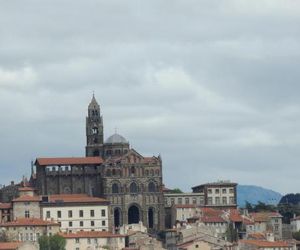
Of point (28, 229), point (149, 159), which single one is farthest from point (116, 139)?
point (28, 229)

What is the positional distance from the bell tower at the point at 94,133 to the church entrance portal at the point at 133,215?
36.0 ft

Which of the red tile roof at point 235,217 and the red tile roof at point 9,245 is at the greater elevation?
the red tile roof at point 235,217

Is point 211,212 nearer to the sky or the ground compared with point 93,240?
nearer to the sky

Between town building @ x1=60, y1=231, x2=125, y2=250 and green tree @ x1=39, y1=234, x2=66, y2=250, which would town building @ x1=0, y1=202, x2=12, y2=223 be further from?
green tree @ x1=39, y1=234, x2=66, y2=250

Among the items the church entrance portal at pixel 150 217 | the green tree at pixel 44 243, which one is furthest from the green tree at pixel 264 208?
the green tree at pixel 44 243

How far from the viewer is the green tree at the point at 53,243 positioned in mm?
129625

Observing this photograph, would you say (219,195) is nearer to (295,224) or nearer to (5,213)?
(295,224)

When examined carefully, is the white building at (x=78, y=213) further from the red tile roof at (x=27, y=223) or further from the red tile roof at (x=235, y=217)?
the red tile roof at (x=235, y=217)

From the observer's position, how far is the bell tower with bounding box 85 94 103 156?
155500 millimetres

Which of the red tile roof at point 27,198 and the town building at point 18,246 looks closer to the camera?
the town building at point 18,246

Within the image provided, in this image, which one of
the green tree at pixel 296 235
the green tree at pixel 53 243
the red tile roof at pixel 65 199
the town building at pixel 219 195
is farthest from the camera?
the town building at pixel 219 195

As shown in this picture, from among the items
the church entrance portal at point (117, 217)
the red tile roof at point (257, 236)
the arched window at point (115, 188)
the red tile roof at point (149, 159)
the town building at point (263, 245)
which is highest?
the red tile roof at point (149, 159)

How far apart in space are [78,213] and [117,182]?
5823 mm

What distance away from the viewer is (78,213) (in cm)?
14325
